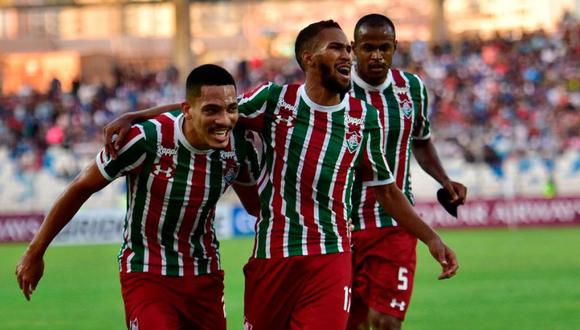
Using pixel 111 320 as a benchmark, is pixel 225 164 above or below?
above

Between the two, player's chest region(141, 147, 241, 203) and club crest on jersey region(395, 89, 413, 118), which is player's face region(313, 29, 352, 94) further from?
club crest on jersey region(395, 89, 413, 118)

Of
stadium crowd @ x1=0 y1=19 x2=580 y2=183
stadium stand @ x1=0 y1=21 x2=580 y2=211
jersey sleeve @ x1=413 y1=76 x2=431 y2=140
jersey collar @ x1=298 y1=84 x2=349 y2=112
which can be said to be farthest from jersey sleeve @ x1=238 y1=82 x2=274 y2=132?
stadium crowd @ x1=0 y1=19 x2=580 y2=183

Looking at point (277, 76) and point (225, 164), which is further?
point (277, 76)

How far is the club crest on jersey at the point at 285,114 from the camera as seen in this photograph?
6871mm

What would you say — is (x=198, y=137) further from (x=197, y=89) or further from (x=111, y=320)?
(x=111, y=320)

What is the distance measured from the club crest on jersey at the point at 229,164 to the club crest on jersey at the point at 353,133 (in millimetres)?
666

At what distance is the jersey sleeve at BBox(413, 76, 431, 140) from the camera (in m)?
8.52

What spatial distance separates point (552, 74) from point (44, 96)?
1519 centimetres

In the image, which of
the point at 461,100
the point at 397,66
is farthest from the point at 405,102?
the point at 397,66

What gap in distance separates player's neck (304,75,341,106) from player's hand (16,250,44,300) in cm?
182

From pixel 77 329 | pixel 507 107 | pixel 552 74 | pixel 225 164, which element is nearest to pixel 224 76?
pixel 225 164

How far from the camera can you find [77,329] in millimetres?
12148

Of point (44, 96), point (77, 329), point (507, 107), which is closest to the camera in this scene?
point (77, 329)

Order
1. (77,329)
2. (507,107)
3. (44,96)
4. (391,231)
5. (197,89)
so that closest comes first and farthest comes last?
(197,89) → (391,231) → (77,329) → (507,107) → (44,96)
